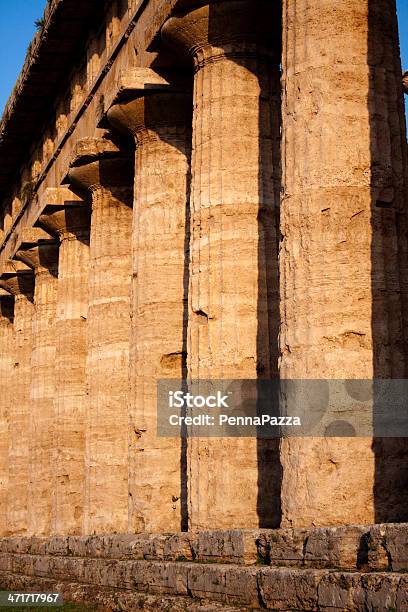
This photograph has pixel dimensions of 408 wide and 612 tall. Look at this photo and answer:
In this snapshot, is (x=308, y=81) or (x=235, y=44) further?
(x=235, y=44)

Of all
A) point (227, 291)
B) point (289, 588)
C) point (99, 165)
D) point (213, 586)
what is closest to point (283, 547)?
point (289, 588)

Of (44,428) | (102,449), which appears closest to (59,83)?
(44,428)

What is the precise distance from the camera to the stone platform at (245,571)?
32.7 ft

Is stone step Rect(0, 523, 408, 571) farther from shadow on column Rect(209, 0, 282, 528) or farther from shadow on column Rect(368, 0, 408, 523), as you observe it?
shadow on column Rect(209, 0, 282, 528)

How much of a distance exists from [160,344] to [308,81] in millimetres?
7351

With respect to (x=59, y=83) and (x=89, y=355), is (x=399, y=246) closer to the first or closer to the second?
(x=89, y=355)

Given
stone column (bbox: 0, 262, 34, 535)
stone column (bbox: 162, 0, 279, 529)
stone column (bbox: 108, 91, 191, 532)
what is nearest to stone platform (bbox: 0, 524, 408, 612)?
stone column (bbox: 162, 0, 279, 529)

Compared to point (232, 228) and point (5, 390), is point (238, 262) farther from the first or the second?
point (5, 390)

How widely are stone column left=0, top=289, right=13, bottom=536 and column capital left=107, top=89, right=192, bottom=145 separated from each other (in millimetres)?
16047

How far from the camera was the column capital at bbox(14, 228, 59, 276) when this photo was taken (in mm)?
30766

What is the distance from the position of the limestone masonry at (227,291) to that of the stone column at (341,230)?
1.0 inches

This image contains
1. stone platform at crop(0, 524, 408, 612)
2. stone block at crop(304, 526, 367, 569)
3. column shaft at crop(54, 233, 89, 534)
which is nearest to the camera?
stone platform at crop(0, 524, 408, 612)

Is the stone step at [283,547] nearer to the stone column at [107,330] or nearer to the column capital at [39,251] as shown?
the stone column at [107,330]

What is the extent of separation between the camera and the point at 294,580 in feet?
35.9
